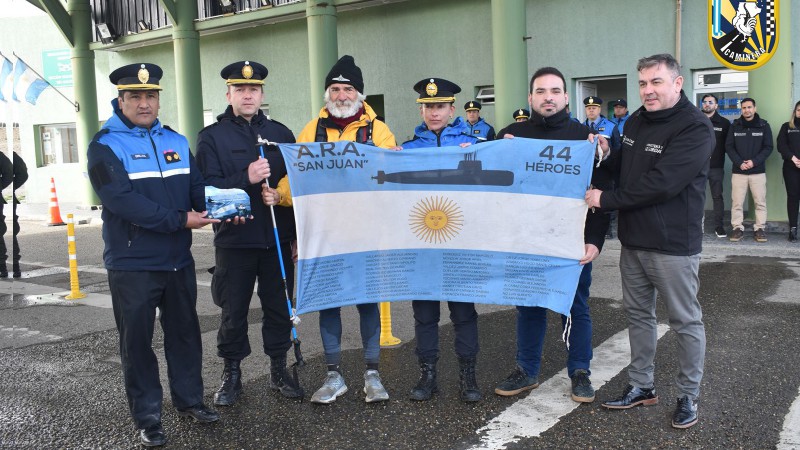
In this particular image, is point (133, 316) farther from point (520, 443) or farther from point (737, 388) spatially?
point (737, 388)

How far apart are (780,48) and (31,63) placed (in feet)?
71.5

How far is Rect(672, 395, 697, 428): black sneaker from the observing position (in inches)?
177

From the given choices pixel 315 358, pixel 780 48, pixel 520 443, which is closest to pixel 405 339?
pixel 315 358

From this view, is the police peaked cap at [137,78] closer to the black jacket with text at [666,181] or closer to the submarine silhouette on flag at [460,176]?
the submarine silhouette on flag at [460,176]

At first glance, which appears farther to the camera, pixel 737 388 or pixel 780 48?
pixel 780 48

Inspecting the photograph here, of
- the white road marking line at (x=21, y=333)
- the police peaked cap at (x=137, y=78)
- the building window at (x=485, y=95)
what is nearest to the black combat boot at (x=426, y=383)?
the police peaked cap at (x=137, y=78)

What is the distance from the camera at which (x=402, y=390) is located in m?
5.35

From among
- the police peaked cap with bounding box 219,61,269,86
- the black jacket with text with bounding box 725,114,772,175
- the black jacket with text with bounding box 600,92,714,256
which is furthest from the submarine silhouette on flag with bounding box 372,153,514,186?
the black jacket with text with bounding box 725,114,772,175

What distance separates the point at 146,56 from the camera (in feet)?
74.4

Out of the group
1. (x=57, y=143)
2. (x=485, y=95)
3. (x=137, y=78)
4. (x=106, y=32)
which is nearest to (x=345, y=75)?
(x=137, y=78)

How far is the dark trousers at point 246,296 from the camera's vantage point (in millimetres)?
5164

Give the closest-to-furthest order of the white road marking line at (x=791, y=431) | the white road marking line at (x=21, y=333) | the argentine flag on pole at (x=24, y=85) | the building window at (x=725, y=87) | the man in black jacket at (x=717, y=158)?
1. the white road marking line at (x=791, y=431)
2. the white road marking line at (x=21, y=333)
3. the man in black jacket at (x=717, y=158)
4. the building window at (x=725, y=87)
5. the argentine flag on pole at (x=24, y=85)

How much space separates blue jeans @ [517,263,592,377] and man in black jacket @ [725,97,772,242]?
7597 millimetres

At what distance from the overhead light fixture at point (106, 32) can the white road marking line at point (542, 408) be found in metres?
19.0
